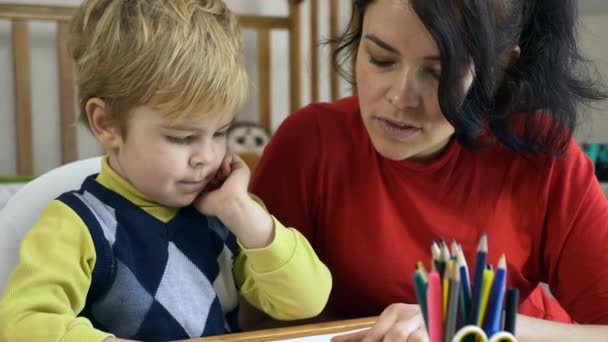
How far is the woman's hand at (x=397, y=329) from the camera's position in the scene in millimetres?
658

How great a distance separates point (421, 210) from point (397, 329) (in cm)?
35

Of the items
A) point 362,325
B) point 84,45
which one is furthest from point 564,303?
point 84,45

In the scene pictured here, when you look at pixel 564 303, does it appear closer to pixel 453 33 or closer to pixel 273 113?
pixel 453 33

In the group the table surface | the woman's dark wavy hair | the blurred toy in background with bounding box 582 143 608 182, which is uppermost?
the woman's dark wavy hair

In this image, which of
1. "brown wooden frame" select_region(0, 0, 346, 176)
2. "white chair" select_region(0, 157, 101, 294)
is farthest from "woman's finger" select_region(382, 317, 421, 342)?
"brown wooden frame" select_region(0, 0, 346, 176)

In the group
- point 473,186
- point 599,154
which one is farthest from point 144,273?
point 599,154

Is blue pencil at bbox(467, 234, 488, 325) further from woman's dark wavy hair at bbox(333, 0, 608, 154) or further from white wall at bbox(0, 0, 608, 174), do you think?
white wall at bbox(0, 0, 608, 174)

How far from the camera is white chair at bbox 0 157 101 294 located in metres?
0.90

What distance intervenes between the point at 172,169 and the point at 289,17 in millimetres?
1699

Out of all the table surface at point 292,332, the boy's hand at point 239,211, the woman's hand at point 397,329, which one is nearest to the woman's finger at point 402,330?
the woman's hand at point 397,329

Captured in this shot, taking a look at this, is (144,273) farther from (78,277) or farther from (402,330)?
(402,330)

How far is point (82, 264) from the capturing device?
0.76 m

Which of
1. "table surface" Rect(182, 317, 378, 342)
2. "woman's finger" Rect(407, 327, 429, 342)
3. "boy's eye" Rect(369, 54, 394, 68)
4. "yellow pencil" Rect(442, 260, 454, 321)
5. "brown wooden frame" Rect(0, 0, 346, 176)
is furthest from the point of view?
"brown wooden frame" Rect(0, 0, 346, 176)

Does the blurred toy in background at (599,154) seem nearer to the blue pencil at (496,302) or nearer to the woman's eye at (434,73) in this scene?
the woman's eye at (434,73)
